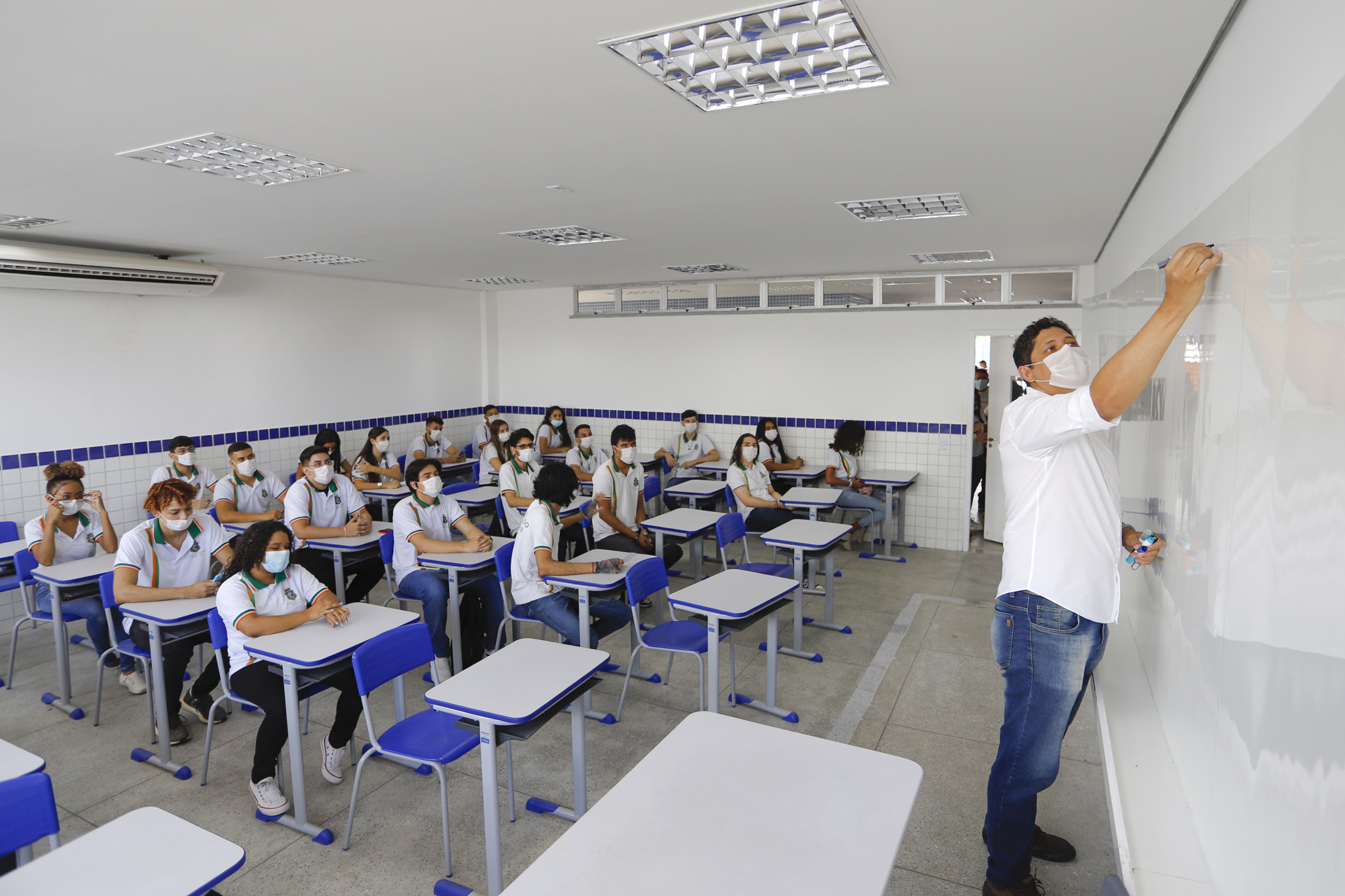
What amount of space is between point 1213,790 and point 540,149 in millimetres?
3199

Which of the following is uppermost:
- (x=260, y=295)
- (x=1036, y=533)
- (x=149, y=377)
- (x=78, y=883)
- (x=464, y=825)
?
(x=260, y=295)

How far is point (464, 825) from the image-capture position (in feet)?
10.9

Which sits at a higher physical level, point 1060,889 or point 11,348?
point 11,348

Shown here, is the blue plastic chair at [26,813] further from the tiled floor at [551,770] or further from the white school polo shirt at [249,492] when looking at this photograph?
the white school polo shirt at [249,492]

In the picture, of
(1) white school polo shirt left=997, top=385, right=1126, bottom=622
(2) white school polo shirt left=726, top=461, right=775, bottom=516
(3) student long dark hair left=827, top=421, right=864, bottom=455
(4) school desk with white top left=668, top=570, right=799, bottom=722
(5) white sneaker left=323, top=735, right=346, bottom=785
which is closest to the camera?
(1) white school polo shirt left=997, top=385, right=1126, bottom=622

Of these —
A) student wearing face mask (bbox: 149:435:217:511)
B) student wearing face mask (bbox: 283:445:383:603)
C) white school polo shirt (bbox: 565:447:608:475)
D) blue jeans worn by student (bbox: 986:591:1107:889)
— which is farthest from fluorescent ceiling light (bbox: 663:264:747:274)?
blue jeans worn by student (bbox: 986:591:1107:889)

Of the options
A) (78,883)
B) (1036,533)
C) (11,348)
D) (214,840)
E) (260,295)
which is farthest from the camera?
(260,295)

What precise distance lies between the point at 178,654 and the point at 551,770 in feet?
6.82

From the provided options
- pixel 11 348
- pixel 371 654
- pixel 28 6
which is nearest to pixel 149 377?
pixel 11 348

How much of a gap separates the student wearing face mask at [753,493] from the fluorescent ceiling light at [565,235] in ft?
8.02

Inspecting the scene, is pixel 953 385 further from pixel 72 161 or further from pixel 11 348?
pixel 11 348

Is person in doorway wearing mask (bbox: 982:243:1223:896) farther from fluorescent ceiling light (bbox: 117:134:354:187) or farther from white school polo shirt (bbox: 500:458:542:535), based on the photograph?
white school polo shirt (bbox: 500:458:542:535)

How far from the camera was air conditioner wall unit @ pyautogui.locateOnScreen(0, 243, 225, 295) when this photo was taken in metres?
5.43

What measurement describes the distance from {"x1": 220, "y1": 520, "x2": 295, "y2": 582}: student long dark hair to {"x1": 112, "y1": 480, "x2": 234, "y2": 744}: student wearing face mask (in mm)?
625
